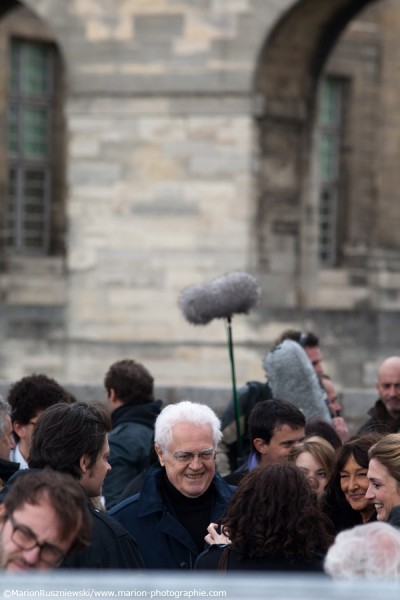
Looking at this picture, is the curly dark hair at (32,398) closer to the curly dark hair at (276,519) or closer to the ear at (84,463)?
the ear at (84,463)

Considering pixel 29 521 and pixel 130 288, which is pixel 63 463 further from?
pixel 130 288

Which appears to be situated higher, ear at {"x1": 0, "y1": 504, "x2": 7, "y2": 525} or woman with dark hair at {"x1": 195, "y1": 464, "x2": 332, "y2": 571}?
ear at {"x1": 0, "y1": 504, "x2": 7, "y2": 525}

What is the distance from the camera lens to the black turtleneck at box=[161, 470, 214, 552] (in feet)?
19.8

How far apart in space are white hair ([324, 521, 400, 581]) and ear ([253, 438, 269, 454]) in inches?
121

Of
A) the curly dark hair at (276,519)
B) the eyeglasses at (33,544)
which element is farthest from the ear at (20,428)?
the eyeglasses at (33,544)

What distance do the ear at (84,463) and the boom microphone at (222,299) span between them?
4.00 metres

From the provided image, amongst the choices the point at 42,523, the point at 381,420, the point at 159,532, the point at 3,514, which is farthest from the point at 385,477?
the point at 381,420

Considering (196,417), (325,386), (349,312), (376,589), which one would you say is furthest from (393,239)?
(376,589)

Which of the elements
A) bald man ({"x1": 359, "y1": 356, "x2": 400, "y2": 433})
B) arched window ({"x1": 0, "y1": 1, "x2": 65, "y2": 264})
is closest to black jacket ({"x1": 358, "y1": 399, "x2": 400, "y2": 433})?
bald man ({"x1": 359, "y1": 356, "x2": 400, "y2": 433})

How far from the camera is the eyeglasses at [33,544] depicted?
13.9 feet

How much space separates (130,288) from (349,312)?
105 inches

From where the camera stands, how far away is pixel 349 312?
1930 cm

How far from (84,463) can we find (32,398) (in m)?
1.56

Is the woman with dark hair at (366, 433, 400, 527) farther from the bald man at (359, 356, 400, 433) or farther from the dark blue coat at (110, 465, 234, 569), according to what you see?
the bald man at (359, 356, 400, 433)
